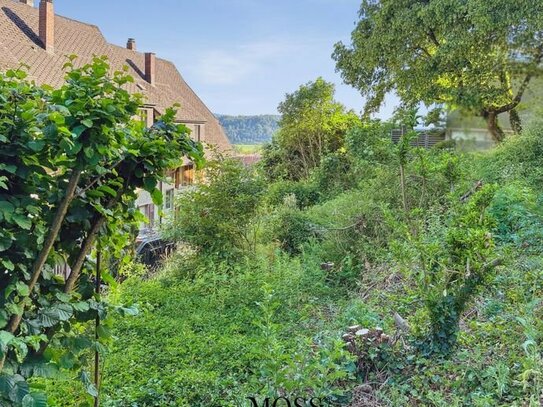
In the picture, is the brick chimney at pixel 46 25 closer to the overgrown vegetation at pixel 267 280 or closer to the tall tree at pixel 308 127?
the tall tree at pixel 308 127

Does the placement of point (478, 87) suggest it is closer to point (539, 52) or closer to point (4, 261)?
point (539, 52)

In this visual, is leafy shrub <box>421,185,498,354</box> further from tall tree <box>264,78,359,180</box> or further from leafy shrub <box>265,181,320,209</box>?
tall tree <box>264,78,359,180</box>

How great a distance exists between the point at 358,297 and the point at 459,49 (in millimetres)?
7592

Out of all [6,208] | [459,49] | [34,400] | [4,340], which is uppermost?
[459,49]

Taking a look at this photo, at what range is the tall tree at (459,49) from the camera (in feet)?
28.7

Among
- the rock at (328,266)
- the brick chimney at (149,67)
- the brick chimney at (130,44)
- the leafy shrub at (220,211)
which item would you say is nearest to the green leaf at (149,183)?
the rock at (328,266)

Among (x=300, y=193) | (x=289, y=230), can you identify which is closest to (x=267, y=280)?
(x=289, y=230)

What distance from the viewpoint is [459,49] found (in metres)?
9.33

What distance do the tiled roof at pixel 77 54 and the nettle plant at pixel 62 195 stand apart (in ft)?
18.7

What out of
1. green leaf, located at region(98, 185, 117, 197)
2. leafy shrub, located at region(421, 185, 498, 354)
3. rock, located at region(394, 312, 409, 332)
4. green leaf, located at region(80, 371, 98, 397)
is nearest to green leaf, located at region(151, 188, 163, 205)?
green leaf, located at region(98, 185, 117, 197)

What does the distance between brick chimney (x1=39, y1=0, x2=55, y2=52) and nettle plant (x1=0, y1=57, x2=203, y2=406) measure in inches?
478

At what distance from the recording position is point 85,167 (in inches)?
58.5

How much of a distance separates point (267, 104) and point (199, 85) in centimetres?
710

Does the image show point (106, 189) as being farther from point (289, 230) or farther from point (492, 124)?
point (492, 124)
